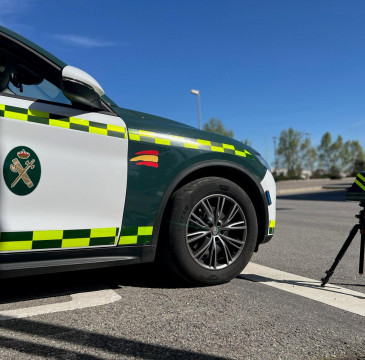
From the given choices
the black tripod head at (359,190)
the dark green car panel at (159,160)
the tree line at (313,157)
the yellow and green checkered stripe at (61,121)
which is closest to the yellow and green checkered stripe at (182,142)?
the dark green car panel at (159,160)

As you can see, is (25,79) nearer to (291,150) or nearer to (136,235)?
(136,235)

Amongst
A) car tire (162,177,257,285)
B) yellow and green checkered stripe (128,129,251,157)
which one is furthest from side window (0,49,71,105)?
car tire (162,177,257,285)

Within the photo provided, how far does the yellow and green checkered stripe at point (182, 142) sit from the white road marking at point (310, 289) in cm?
104

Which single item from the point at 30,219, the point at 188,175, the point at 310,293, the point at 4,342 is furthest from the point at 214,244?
the point at 4,342

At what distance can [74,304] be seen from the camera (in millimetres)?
2324

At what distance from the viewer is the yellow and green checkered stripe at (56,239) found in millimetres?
2080

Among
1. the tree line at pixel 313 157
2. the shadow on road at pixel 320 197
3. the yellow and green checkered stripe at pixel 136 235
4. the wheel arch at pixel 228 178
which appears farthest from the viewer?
the tree line at pixel 313 157

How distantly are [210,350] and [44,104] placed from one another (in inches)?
64.1

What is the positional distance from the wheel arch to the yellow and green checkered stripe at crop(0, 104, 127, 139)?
50cm

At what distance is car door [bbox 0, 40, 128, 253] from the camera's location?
2082mm

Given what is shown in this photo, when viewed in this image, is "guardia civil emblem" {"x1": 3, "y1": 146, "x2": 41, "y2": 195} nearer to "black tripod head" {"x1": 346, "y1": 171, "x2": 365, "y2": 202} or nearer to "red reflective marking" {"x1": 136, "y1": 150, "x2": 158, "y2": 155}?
"red reflective marking" {"x1": 136, "y1": 150, "x2": 158, "y2": 155}

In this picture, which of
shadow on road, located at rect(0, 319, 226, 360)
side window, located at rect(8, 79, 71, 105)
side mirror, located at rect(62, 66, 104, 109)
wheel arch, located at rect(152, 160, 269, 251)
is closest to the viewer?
shadow on road, located at rect(0, 319, 226, 360)

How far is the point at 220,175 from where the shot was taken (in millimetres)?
2951

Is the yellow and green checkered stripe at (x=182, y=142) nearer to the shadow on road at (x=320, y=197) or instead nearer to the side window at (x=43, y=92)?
the side window at (x=43, y=92)
